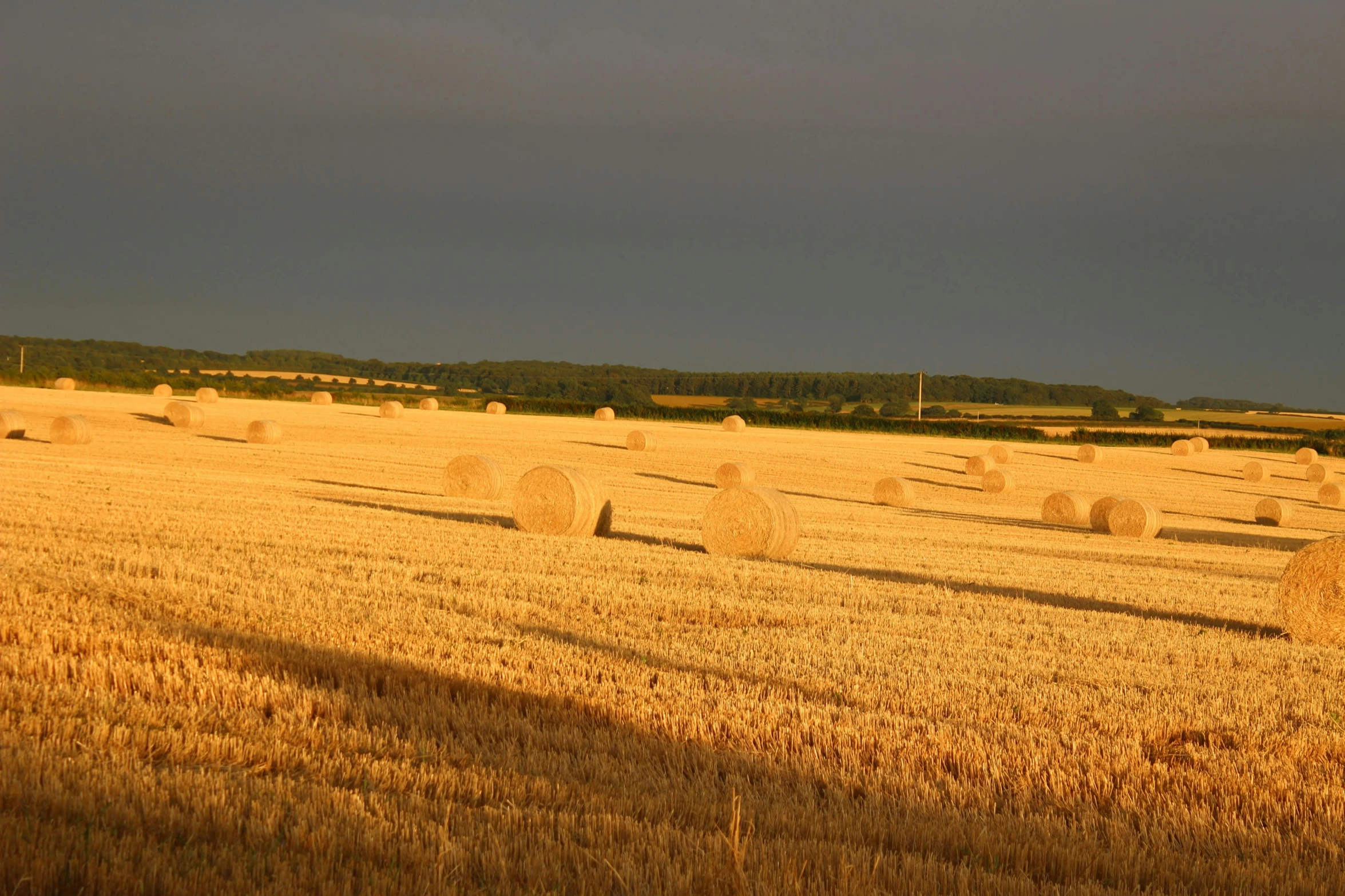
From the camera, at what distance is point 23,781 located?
14.1 feet

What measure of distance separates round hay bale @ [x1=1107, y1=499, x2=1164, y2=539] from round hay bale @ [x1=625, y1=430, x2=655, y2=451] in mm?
20452

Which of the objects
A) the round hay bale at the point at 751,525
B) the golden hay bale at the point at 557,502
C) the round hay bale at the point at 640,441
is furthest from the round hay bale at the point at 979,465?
the golden hay bale at the point at 557,502

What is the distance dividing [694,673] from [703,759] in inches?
74.5

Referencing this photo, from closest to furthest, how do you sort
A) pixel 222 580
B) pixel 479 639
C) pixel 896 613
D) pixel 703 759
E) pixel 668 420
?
pixel 703 759, pixel 479 639, pixel 222 580, pixel 896 613, pixel 668 420

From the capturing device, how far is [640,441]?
4166 cm

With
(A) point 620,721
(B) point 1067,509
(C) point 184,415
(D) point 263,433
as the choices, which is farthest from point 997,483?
(A) point 620,721

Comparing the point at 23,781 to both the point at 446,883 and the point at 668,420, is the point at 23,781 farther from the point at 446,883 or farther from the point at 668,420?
the point at 668,420

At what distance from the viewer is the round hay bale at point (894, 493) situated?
2930 centimetres

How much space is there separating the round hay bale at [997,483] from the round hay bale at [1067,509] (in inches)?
300

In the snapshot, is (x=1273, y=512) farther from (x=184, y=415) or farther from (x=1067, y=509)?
(x=184, y=415)

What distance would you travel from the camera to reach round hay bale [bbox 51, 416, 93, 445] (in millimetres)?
30422

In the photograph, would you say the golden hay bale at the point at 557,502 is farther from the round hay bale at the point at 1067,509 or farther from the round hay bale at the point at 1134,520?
the round hay bale at the point at 1067,509

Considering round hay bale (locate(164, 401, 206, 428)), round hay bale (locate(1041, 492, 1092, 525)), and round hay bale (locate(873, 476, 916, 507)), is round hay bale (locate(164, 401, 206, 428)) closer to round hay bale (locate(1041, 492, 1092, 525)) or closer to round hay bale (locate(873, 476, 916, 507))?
round hay bale (locate(873, 476, 916, 507))

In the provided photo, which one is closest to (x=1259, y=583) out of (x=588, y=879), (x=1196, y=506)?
(x=588, y=879)
